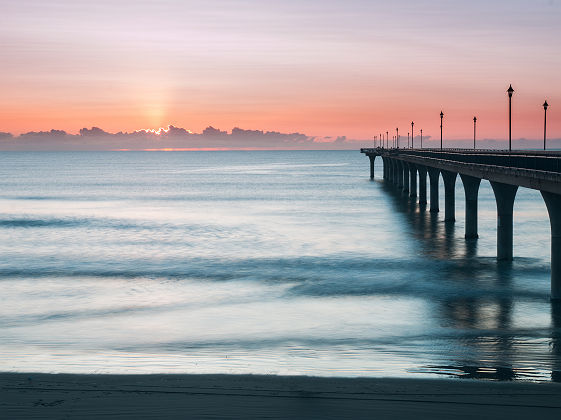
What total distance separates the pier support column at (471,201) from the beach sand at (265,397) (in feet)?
109

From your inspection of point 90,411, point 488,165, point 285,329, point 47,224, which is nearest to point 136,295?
point 285,329

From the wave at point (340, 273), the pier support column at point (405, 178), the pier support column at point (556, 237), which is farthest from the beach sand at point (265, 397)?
the pier support column at point (405, 178)

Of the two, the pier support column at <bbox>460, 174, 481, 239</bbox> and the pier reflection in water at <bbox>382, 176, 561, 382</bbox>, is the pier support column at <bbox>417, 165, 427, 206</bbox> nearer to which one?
the pier support column at <bbox>460, 174, 481, 239</bbox>

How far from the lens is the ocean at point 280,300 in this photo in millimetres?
19734

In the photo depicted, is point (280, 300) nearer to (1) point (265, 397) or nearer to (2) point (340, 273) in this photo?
(2) point (340, 273)

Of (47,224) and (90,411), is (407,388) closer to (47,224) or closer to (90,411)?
(90,411)

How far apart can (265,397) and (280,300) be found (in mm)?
14771

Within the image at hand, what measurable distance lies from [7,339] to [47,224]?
1874 inches

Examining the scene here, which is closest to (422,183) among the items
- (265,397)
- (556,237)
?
(556,237)

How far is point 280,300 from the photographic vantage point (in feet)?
98.6

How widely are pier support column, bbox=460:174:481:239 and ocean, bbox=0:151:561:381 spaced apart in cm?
134

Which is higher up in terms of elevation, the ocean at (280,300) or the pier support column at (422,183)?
the pier support column at (422,183)

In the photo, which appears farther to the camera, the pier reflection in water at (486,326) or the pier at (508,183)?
the pier at (508,183)

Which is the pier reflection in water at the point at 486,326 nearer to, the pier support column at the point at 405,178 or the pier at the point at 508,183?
the pier at the point at 508,183
